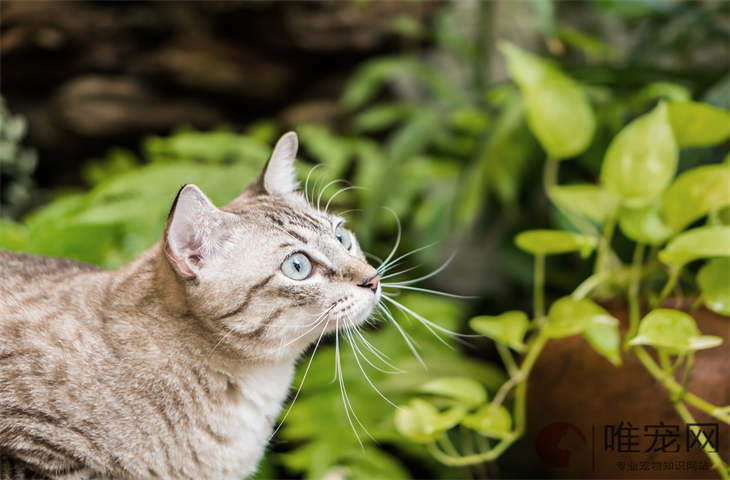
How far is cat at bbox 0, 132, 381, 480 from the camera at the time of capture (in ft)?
3.29

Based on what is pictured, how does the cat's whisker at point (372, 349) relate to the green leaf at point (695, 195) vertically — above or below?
below

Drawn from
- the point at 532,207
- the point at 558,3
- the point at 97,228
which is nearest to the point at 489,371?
the point at 532,207

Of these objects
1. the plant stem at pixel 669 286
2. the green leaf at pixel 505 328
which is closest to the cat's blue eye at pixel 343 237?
the green leaf at pixel 505 328

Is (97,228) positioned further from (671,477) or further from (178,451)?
(671,477)

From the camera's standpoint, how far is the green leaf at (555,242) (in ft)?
4.53

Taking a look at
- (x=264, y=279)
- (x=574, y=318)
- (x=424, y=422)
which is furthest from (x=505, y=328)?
(x=264, y=279)

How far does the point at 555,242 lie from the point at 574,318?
0.64 ft

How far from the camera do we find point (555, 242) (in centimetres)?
143

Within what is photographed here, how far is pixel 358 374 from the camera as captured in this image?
6.57 ft

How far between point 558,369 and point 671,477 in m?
0.35

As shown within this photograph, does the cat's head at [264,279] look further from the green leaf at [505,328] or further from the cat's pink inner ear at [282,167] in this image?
the green leaf at [505,328]

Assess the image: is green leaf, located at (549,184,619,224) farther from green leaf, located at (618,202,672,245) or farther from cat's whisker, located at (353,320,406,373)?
cat's whisker, located at (353,320,406,373)

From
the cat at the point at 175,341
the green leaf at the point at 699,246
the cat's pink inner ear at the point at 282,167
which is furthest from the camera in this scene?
the cat's pink inner ear at the point at 282,167

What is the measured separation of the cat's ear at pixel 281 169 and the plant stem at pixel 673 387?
0.90 meters
